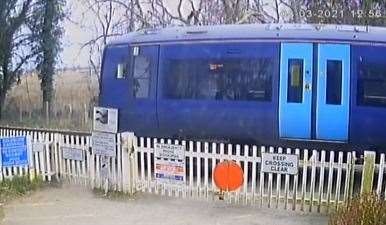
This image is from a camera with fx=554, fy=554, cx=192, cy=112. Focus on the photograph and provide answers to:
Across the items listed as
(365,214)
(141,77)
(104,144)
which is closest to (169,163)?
(104,144)

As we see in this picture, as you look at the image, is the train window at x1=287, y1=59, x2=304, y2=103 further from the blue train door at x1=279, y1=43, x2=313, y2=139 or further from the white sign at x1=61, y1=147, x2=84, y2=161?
the white sign at x1=61, y1=147, x2=84, y2=161

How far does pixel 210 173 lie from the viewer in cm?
848

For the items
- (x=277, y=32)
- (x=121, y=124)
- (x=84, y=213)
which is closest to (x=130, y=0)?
(x=121, y=124)

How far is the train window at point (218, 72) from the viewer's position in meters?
10.3

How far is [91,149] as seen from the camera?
927cm

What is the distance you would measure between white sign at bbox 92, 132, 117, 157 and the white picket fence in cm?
11

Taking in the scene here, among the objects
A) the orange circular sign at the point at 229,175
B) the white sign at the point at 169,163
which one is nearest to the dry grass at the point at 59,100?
the white sign at the point at 169,163

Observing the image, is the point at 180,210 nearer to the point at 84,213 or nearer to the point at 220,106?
the point at 84,213

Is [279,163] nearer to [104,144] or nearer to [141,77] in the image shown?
[104,144]

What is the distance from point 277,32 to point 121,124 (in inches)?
147

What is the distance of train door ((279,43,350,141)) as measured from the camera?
9773mm

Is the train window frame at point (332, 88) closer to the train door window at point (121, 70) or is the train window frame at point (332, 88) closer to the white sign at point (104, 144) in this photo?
the white sign at point (104, 144)

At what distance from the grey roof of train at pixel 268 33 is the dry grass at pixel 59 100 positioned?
25.7 ft

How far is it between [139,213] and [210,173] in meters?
1.29
